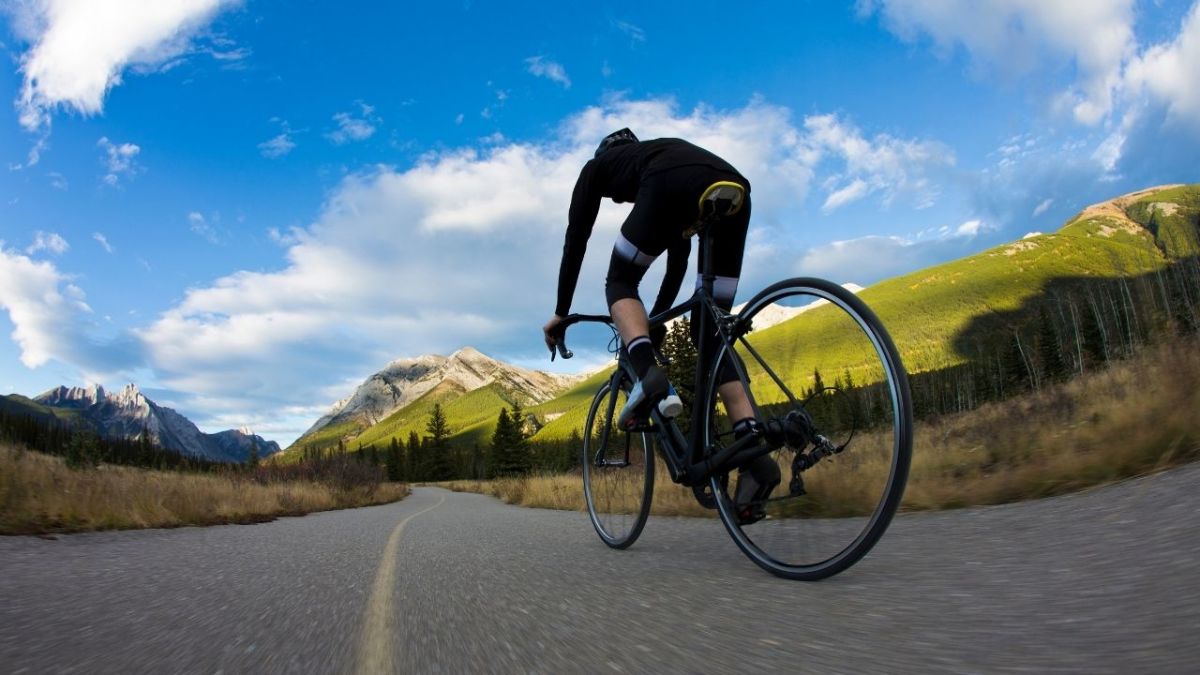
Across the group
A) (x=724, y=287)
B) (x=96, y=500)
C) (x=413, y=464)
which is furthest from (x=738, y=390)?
(x=413, y=464)

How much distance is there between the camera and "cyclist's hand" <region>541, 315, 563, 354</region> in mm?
3984

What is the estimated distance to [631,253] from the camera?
315cm

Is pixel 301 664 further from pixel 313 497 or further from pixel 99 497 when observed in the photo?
pixel 313 497

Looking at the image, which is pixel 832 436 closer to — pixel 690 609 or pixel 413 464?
pixel 690 609

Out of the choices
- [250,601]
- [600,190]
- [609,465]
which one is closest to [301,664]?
[250,601]

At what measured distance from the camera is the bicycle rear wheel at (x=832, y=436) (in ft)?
6.85

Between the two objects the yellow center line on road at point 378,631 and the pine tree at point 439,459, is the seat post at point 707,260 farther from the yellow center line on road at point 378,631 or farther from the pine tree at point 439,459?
the pine tree at point 439,459

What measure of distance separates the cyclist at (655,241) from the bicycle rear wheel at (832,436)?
0.09 meters

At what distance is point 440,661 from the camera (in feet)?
4.75

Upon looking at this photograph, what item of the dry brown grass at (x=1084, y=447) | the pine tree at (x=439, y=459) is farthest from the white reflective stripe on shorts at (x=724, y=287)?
the pine tree at (x=439, y=459)

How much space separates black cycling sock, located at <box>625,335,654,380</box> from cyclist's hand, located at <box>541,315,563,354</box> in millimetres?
960

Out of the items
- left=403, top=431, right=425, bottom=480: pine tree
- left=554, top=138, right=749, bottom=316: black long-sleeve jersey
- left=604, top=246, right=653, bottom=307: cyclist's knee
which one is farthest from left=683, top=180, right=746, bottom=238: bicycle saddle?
left=403, top=431, right=425, bottom=480: pine tree

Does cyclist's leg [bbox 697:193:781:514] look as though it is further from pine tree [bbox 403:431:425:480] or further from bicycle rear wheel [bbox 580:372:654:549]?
pine tree [bbox 403:431:425:480]

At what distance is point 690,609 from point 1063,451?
369 cm
